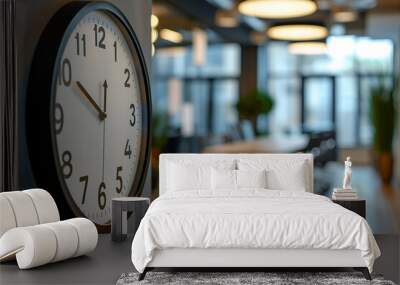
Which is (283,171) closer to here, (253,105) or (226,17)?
(226,17)

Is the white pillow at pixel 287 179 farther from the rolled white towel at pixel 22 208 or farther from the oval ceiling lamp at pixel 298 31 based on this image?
the oval ceiling lamp at pixel 298 31

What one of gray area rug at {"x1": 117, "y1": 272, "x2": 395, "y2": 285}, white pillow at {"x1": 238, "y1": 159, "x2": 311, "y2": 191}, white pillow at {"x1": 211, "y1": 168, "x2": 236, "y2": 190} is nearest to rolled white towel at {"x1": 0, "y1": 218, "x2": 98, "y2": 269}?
gray area rug at {"x1": 117, "y1": 272, "x2": 395, "y2": 285}

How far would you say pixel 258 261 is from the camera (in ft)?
13.8

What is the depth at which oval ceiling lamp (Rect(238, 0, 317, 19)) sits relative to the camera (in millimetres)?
9312

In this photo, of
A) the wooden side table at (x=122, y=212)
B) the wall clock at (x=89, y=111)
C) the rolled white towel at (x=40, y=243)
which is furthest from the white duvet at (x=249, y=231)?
the wooden side table at (x=122, y=212)

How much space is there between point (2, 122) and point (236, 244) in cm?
166

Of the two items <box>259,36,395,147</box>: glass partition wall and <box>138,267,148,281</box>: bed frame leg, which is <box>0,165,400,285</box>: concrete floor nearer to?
<box>138,267,148,281</box>: bed frame leg

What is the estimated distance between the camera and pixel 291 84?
19.5m

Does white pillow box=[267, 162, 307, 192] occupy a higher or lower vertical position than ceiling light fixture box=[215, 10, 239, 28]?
lower

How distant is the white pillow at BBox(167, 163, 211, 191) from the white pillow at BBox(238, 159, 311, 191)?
12.3 inches

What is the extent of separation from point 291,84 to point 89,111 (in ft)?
48.0

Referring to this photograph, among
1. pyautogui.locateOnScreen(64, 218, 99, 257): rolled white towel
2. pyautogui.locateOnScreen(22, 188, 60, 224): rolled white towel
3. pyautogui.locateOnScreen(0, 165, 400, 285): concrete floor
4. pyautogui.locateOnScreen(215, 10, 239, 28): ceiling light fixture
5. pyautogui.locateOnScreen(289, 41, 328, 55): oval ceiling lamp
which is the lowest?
pyautogui.locateOnScreen(0, 165, 400, 285): concrete floor

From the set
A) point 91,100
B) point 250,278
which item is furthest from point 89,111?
point 250,278

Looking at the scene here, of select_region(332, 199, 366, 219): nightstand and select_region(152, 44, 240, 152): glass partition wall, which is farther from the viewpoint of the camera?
select_region(152, 44, 240, 152): glass partition wall
